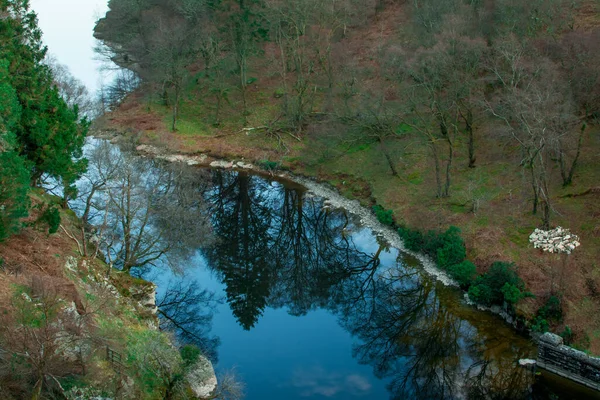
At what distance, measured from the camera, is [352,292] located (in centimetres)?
3152

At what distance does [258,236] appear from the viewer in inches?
1491

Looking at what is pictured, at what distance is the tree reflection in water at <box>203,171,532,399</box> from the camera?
80.5 feet

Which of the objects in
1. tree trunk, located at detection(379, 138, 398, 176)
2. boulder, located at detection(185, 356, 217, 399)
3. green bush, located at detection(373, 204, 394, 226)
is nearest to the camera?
boulder, located at detection(185, 356, 217, 399)

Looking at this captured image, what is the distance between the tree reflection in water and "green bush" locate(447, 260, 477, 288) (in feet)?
5.08

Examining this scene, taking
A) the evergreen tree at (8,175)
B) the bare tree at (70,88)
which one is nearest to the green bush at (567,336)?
the evergreen tree at (8,175)

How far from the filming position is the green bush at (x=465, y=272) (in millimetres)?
29375

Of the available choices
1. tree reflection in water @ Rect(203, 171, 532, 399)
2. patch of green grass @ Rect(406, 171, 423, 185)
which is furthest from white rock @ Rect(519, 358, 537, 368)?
patch of green grass @ Rect(406, 171, 423, 185)

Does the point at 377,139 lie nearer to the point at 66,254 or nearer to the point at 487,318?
the point at 487,318

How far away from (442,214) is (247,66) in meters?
31.3

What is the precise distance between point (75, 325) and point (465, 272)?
63.9ft

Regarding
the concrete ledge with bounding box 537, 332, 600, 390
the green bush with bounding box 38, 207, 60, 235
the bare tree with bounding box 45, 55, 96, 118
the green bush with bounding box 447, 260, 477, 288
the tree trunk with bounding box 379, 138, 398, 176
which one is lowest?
the concrete ledge with bounding box 537, 332, 600, 390

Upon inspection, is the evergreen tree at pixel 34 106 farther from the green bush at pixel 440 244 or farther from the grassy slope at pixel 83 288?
the green bush at pixel 440 244

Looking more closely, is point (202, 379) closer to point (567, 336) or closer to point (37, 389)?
point (37, 389)

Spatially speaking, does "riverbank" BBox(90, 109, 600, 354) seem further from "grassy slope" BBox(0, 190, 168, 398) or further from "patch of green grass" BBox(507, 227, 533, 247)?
"grassy slope" BBox(0, 190, 168, 398)
